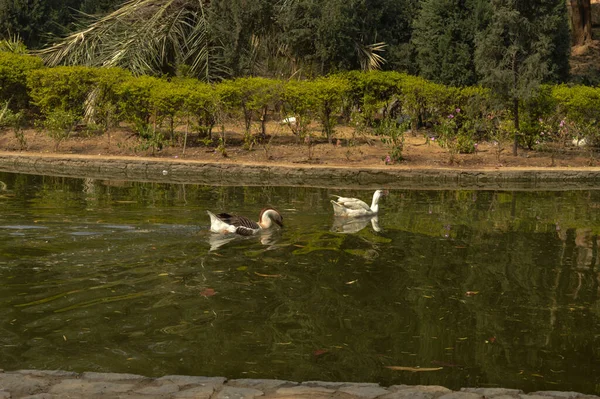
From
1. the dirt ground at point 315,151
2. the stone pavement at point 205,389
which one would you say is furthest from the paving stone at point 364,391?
the dirt ground at point 315,151

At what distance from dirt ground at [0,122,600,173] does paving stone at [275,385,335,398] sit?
1283 cm

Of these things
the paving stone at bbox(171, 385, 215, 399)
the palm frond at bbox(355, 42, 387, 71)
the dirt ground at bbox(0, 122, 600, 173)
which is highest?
the palm frond at bbox(355, 42, 387, 71)

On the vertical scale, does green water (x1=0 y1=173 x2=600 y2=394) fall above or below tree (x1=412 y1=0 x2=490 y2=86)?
below

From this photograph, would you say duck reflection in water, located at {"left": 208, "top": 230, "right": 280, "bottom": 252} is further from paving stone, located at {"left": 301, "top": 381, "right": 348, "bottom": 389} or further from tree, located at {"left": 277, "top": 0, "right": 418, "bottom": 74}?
tree, located at {"left": 277, "top": 0, "right": 418, "bottom": 74}

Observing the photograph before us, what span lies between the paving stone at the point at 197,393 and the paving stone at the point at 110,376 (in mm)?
355

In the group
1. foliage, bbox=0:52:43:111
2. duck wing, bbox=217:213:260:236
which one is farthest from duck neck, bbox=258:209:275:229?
foliage, bbox=0:52:43:111

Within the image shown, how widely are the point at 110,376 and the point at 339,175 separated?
39.7 feet

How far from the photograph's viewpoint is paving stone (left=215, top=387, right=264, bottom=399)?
5051 mm

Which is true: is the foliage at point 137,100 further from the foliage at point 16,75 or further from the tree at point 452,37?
the tree at point 452,37

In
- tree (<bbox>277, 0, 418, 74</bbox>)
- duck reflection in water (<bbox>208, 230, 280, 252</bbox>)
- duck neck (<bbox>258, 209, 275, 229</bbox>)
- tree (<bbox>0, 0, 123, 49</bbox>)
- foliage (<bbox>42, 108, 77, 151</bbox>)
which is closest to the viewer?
duck reflection in water (<bbox>208, 230, 280, 252</bbox>)

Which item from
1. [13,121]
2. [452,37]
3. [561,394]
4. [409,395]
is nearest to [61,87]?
[13,121]

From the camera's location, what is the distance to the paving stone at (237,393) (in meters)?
5.05

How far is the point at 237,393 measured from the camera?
16.7 ft

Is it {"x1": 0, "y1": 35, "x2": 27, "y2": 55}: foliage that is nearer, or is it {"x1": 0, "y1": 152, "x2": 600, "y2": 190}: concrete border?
{"x1": 0, "y1": 152, "x2": 600, "y2": 190}: concrete border
